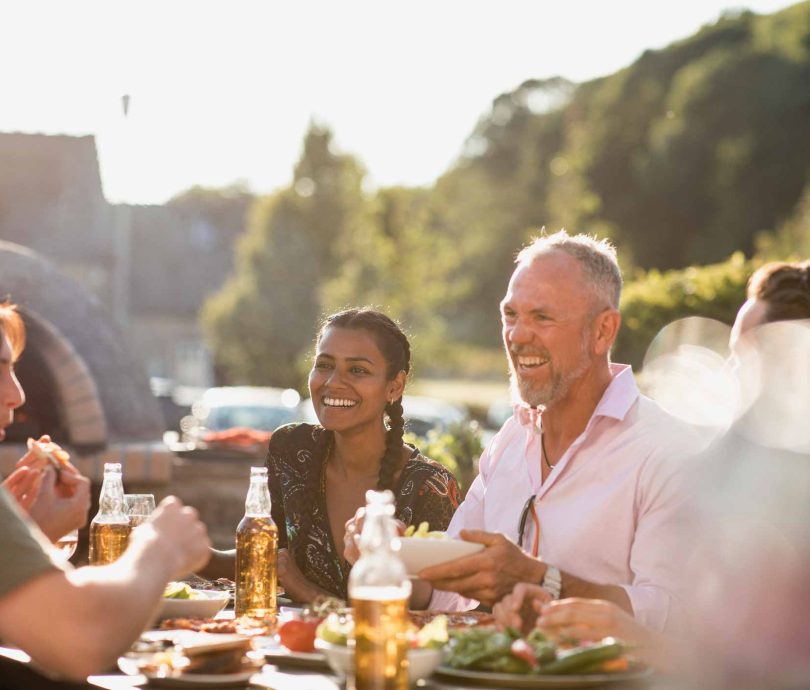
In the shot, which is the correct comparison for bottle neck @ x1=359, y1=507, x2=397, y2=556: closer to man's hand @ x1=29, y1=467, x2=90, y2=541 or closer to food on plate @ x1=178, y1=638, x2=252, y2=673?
food on plate @ x1=178, y1=638, x2=252, y2=673

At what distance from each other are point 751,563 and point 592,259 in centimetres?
224

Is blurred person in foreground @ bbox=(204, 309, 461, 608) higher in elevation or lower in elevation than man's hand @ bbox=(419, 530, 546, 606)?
higher

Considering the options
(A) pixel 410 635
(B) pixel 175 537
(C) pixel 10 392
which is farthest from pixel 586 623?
(C) pixel 10 392

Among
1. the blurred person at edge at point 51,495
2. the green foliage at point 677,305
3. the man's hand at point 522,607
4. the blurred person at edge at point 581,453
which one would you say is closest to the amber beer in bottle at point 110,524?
the blurred person at edge at point 51,495

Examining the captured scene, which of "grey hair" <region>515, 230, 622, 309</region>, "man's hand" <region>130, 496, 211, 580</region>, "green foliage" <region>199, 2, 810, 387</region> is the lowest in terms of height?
"man's hand" <region>130, 496, 211, 580</region>

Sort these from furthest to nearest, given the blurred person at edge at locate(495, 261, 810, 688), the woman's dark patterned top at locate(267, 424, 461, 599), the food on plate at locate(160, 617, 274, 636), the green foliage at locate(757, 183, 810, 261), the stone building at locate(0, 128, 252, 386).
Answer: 1. the stone building at locate(0, 128, 252, 386)
2. the green foliage at locate(757, 183, 810, 261)
3. the woman's dark patterned top at locate(267, 424, 461, 599)
4. the food on plate at locate(160, 617, 274, 636)
5. the blurred person at edge at locate(495, 261, 810, 688)

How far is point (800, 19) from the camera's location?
44438 millimetres

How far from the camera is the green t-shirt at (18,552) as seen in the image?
2463mm

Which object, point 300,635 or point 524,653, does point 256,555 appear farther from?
point 524,653

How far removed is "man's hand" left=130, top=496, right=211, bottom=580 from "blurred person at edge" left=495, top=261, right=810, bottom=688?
87cm

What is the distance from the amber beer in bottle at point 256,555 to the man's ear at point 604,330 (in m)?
1.23

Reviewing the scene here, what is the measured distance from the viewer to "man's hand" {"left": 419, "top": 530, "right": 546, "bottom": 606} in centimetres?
327

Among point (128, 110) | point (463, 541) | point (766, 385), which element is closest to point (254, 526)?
point (463, 541)

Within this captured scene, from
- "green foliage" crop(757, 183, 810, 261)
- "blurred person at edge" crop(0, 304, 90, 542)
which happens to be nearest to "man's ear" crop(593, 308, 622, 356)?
"blurred person at edge" crop(0, 304, 90, 542)
